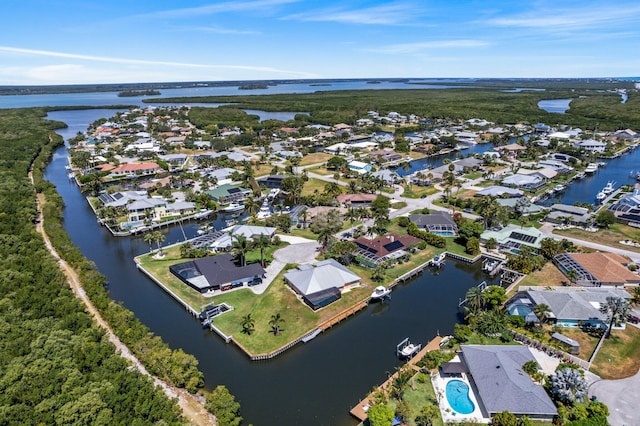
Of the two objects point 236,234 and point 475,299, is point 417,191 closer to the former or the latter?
point 236,234

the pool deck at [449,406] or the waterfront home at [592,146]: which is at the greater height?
the waterfront home at [592,146]

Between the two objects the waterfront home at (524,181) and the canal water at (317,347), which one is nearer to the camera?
the canal water at (317,347)

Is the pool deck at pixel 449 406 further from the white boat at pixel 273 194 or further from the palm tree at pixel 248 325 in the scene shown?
the white boat at pixel 273 194

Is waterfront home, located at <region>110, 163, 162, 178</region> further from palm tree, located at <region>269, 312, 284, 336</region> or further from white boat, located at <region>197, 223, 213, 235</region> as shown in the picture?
palm tree, located at <region>269, 312, 284, 336</region>

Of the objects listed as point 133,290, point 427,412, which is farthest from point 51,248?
point 427,412

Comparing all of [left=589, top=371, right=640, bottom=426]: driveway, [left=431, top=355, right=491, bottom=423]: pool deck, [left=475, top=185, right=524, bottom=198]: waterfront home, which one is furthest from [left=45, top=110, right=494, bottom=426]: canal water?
[left=475, top=185, right=524, bottom=198]: waterfront home

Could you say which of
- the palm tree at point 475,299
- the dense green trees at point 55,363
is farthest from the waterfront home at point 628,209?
the dense green trees at point 55,363

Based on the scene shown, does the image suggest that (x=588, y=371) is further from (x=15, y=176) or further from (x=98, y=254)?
(x=15, y=176)

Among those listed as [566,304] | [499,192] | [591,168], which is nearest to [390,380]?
[566,304]
